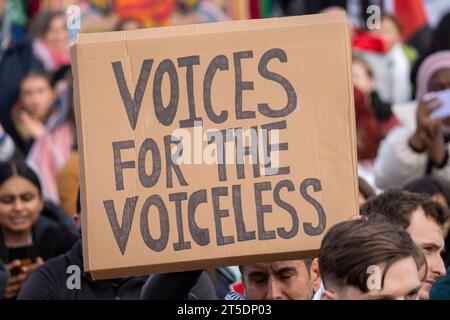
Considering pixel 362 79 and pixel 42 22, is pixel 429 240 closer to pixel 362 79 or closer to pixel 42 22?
pixel 362 79

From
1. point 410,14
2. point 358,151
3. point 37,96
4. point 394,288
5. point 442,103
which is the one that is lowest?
point 394,288

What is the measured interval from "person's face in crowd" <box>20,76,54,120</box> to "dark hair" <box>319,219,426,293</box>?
7708 mm

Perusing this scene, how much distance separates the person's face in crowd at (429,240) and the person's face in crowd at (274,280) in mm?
523

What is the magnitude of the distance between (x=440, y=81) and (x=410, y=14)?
386 cm

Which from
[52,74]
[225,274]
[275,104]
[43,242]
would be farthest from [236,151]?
[52,74]

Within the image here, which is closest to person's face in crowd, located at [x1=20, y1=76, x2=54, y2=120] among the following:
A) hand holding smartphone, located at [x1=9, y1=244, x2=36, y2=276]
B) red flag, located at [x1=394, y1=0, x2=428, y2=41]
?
red flag, located at [x1=394, y1=0, x2=428, y2=41]

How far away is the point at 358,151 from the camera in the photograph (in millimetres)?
10086

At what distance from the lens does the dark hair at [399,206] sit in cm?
554

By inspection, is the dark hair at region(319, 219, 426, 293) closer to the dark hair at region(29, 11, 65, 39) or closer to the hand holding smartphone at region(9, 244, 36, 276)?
the hand holding smartphone at region(9, 244, 36, 276)

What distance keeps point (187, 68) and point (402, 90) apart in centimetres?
690

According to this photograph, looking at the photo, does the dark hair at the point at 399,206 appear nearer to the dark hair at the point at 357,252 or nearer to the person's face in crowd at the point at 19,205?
the dark hair at the point at 357,252

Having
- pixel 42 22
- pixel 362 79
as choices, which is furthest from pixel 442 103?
pixel 42 22

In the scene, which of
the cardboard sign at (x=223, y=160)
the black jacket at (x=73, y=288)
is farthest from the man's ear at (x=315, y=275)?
the black jacket at (x=73, y=288)
